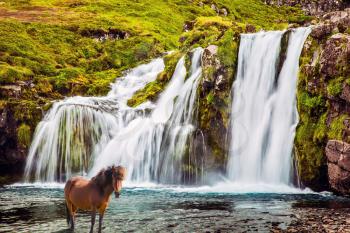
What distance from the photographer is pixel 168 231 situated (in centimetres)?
1295

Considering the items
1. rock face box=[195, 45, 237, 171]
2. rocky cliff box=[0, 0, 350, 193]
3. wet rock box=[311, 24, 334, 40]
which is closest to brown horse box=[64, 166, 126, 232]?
rocky cliff box=[0, 0, 350, 193]

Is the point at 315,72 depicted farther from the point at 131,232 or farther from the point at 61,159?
the point at 61,159

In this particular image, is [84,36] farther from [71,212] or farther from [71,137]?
[71,212]

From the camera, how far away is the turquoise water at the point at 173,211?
44.8 ft

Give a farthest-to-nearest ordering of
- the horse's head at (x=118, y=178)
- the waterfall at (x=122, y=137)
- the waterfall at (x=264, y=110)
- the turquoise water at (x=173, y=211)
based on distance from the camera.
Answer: the waterfall at (x=122, y=137), the waterfall at (x=264, y=110), the turquoise water at (x=173, y=211), the horse's head at (x=118, y=178)

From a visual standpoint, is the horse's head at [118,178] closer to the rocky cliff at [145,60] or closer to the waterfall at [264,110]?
the rocky cliff at [145,60]

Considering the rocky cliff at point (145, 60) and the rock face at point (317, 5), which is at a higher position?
the rock face at point (317, 5)

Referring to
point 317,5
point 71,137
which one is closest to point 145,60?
point 71,137

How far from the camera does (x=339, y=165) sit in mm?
19969

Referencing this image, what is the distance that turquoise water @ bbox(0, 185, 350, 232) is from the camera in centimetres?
1366

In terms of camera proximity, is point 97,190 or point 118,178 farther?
point 97,190

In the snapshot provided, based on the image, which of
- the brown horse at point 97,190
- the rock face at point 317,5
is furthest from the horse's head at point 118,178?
the rock face at point 317,5

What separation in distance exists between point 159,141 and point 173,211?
1222 centimetres

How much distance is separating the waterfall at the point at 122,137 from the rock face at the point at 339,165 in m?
9.26
